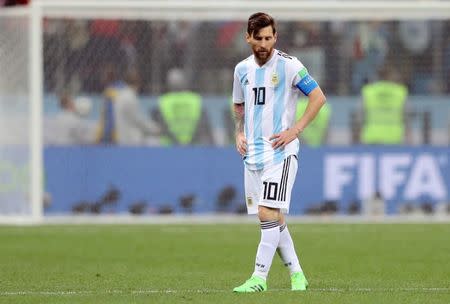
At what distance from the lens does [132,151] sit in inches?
825

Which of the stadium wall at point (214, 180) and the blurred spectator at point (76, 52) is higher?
the blurred spectator at point (76, 52)

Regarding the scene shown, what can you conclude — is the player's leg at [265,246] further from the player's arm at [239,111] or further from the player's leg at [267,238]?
the player's arm at [239,111]

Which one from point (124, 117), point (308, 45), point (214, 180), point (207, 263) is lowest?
point (207, 263)

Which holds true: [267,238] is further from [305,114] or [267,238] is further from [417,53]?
[417,53]

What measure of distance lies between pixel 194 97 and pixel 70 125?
6.72 feet

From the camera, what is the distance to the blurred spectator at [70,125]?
823 inches

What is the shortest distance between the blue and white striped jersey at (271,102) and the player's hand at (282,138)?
0.04 m

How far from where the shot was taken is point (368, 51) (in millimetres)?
21797

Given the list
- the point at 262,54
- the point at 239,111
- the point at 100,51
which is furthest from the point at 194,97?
the point at 262,54

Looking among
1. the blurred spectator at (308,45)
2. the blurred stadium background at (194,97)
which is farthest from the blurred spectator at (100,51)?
the blurred spectator at (308,45)

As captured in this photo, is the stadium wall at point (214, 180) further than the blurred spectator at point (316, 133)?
No

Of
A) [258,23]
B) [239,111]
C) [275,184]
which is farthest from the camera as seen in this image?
[239,111]

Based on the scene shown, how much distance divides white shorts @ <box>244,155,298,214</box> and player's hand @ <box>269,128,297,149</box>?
124 millimetres

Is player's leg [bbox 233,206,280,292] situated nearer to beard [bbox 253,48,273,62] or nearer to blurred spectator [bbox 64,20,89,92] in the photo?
beard [bbox 253,48,273,62]
